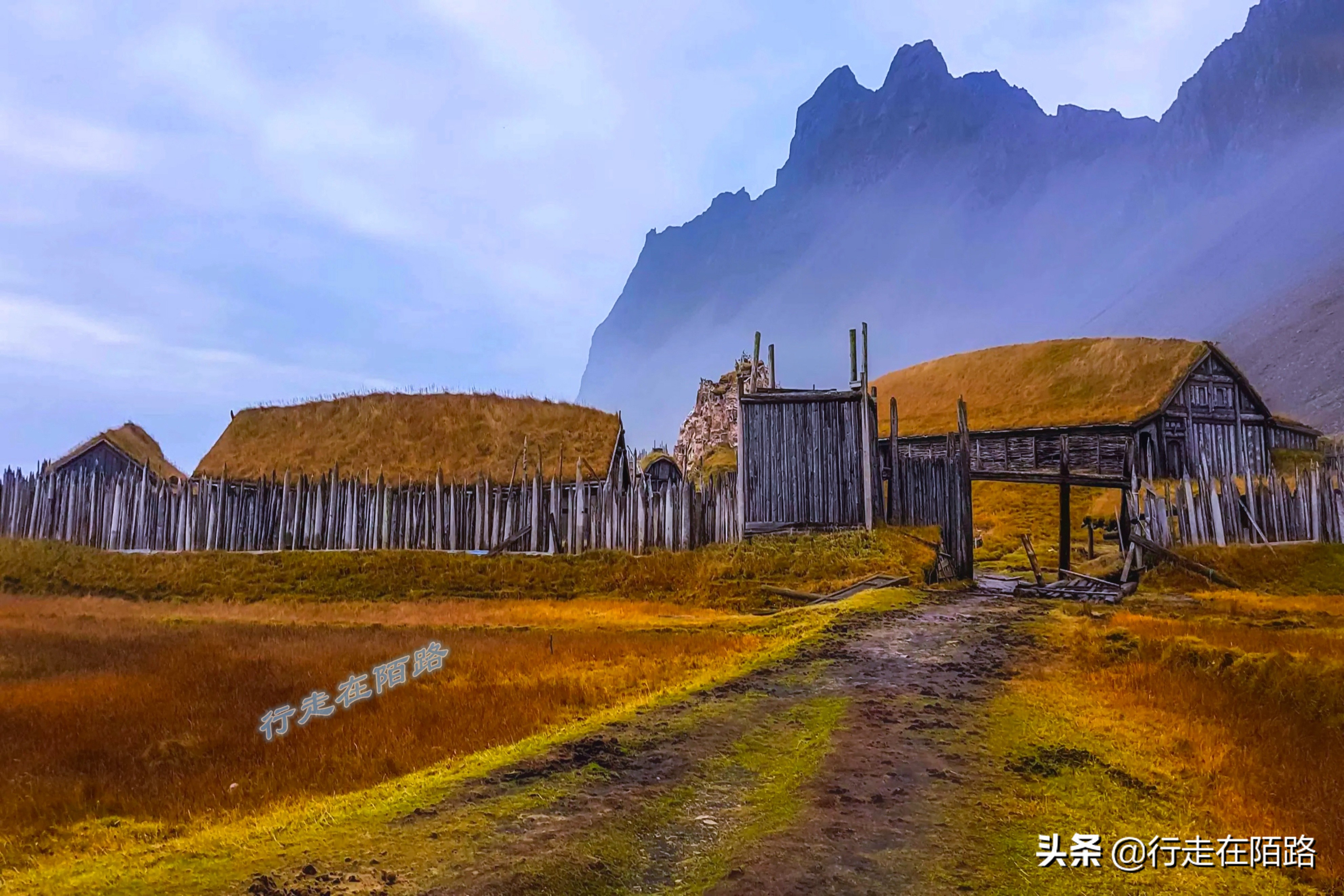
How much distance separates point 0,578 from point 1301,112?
209 m

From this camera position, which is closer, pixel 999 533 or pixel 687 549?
pixel 687 549

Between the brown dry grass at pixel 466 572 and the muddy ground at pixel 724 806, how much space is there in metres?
8.82

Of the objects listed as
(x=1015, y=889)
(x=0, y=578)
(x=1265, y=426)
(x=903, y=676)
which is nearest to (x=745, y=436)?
(x=903, y=676)

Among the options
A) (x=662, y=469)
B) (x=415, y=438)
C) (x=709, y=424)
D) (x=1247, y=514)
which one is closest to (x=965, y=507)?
(x=1247, y=514)

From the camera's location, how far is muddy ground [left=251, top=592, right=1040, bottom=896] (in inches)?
138

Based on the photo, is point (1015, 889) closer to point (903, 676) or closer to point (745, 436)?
point (903, 676)

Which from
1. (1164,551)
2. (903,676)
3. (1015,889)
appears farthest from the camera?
(1164,551)

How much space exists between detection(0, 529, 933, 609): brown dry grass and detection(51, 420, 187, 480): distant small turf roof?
18.4ft

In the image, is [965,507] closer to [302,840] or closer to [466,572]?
[466,572]

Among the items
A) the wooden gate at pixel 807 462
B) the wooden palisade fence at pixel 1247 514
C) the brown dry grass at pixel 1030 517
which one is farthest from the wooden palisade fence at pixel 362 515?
the brown dry grass at pixel 1030 517

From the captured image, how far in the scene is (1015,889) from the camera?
346 centimetres

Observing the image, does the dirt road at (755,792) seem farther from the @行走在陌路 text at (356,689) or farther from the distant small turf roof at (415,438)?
the distant small turf roof at (415,438)

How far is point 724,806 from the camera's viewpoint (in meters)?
4.49

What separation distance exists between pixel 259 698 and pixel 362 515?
12.7 metres
